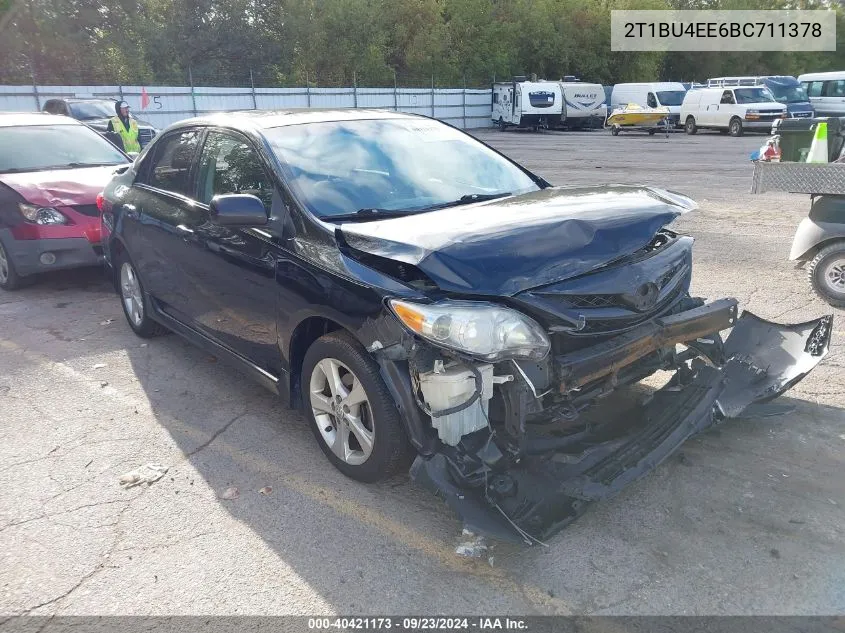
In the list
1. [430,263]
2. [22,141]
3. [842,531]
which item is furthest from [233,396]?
[22,141]

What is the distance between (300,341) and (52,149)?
6072mm

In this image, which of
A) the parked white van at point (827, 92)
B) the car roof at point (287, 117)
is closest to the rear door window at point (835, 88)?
the parked white van at point (827, 92)

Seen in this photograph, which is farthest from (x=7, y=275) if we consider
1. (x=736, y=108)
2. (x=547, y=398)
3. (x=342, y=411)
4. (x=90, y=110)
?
(x=736, y=108)

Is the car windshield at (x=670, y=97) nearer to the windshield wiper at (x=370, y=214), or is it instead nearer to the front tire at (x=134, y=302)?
the front tire at (x=134, y=302)

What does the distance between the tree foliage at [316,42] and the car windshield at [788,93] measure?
17053 millimetres

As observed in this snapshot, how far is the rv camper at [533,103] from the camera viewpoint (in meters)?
31.7

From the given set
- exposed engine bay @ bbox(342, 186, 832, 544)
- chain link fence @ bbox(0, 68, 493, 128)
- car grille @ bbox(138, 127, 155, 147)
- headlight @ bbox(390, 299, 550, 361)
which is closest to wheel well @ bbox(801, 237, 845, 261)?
exposed engine bay @ bbox(342, 186, 832, 544)

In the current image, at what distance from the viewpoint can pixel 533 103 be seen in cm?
3175

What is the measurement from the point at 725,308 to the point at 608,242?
35.3 inches

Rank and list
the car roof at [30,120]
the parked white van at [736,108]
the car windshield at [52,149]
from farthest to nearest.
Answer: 1. the parked white van at [736,108]
2. the car roof at [30,120]
3. the car windshield at [52,149]

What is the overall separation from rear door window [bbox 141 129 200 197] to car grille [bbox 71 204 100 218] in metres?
2.13

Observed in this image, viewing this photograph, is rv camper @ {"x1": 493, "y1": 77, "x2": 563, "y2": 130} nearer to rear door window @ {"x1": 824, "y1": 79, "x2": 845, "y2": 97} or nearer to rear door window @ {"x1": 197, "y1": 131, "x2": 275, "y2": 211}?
rear door window @ {"x1": 824, "y1": 79, "x2": 845, "y2": 97}

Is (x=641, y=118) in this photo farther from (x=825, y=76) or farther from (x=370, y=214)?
(x=370, y=214)

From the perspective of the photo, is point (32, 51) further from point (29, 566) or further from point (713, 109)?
point (29, 566)
